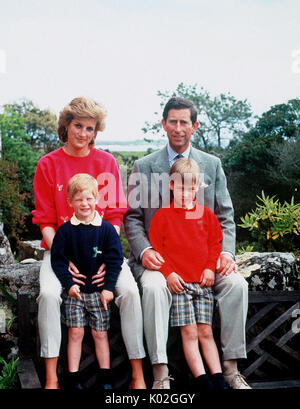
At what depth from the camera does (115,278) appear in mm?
2779

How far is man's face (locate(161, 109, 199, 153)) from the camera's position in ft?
10.2

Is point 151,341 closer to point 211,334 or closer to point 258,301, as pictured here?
point 211,334

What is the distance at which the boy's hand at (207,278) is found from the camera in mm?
2891

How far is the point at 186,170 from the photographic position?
291 cm

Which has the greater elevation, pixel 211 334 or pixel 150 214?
pixel 150 214

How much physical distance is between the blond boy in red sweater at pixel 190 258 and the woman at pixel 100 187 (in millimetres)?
238

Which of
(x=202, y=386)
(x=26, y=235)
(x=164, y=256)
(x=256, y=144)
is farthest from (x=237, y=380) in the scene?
(x=256, y=144)

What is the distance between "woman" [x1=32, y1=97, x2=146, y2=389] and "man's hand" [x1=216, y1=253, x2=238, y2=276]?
0.54 meters

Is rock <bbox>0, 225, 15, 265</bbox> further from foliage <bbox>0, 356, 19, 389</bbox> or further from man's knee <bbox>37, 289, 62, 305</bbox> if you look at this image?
man's knee <bbox>37, 289, 62, 305</bbox>

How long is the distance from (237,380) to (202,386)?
0.85 feet

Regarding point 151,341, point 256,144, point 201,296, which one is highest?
point 256,144

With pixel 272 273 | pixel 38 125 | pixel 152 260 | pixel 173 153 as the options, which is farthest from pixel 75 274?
pixel 38 125

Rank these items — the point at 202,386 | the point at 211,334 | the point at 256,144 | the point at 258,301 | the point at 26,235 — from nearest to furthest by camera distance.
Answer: the point at 202,386, the point at 211,334, the point at 258,301, the point at 26,235, the point at 256,144

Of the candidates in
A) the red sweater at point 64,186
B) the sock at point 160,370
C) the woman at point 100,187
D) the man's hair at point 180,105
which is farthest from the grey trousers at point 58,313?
the man's hair at point 180,105
